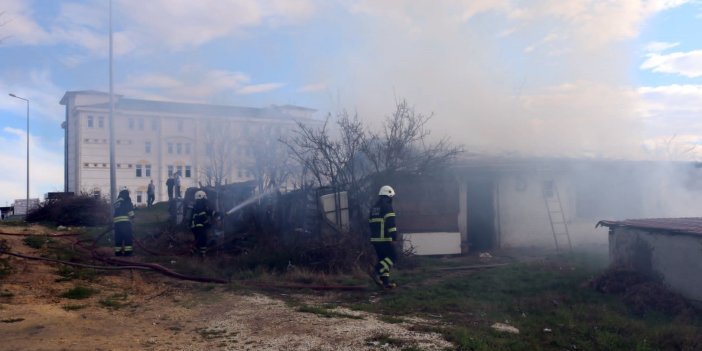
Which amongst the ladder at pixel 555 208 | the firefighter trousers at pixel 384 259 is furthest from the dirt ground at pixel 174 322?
the ladder at pixel 555 208

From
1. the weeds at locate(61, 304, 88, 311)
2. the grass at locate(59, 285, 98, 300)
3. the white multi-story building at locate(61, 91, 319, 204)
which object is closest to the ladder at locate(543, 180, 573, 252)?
the white multi-story building at locate(61, 91, 319, 204)

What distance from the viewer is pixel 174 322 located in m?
6.59

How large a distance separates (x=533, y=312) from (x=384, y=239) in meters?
2.69

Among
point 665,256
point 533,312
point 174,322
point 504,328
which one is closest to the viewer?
point 504,328

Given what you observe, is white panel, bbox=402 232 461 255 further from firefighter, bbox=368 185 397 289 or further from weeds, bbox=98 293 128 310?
weeds, bbox=98 293 128 310

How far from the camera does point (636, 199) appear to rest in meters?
17.1

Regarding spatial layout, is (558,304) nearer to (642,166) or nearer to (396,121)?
(396,121)

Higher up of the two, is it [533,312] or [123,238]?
[123,238]

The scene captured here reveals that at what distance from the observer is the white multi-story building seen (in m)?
23.0

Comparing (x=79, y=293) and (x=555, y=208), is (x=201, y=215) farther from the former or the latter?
(x=555, y=208)

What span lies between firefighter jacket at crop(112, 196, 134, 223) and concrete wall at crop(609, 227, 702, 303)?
10007mm

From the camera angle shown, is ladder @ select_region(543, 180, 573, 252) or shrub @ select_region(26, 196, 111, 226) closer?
ladder @ select_region(543, 180, 573, 252)

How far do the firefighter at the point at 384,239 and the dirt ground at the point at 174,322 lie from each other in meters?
1.00

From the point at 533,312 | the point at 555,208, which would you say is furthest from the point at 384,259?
the point at 555,208
